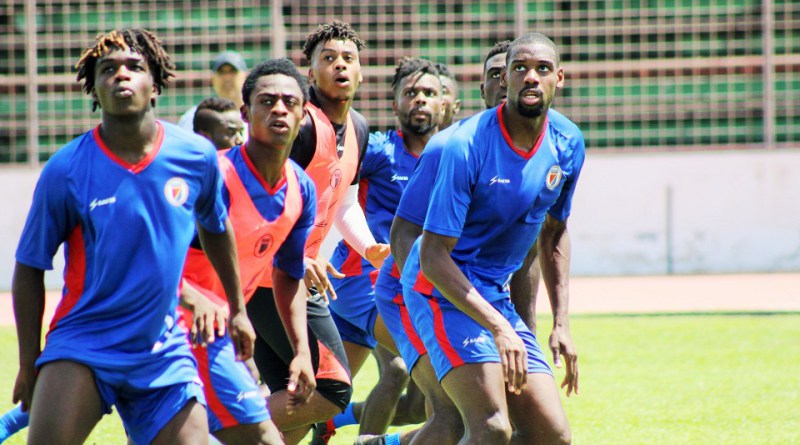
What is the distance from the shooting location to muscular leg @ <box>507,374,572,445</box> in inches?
209

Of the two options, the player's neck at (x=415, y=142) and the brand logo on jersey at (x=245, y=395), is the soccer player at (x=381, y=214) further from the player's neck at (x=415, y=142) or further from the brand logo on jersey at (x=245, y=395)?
the brand logo on jersey at (x=245, y=395)

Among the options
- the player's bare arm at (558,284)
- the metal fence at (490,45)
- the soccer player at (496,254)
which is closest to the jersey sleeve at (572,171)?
the soccer player at (496,254)

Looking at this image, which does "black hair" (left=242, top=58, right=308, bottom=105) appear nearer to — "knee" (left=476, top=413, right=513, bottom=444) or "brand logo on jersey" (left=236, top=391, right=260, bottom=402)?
"brand logo on jersey" (left=236, top=391, right=260, bottom=402)

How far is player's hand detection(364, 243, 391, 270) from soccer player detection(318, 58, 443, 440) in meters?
0.27

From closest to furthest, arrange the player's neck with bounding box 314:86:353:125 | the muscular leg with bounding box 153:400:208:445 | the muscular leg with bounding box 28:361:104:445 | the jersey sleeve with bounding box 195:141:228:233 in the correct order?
the muscular leg with bounding box 28:361:104:445 < the muscular leg with bounding box 153:400:208:445 < the jersey sleeve with bounding box 195:141:228:233 < the player's neck with bounding box 314:86:353:125

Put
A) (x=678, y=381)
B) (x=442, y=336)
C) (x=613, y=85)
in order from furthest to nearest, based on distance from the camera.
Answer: (x=613, y=85) < (x=678, y=381) < (x=442, y=336)

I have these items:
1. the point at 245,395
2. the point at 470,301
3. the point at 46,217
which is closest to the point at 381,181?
the point at 470,301

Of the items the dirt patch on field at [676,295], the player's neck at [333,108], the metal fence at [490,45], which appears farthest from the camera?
the metal fence at [490,45]

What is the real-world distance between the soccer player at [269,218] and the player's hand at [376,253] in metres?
1.48

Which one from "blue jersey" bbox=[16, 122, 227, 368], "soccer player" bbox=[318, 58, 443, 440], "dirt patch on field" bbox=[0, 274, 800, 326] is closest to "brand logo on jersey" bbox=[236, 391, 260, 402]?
"blue jersey" bbox=[16, 122, 227, 368]

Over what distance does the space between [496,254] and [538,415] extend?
76 centimetres

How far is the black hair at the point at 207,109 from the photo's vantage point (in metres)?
7.82

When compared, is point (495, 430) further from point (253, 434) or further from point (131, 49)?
point (131, 49)

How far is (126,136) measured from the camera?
4.54 metres
